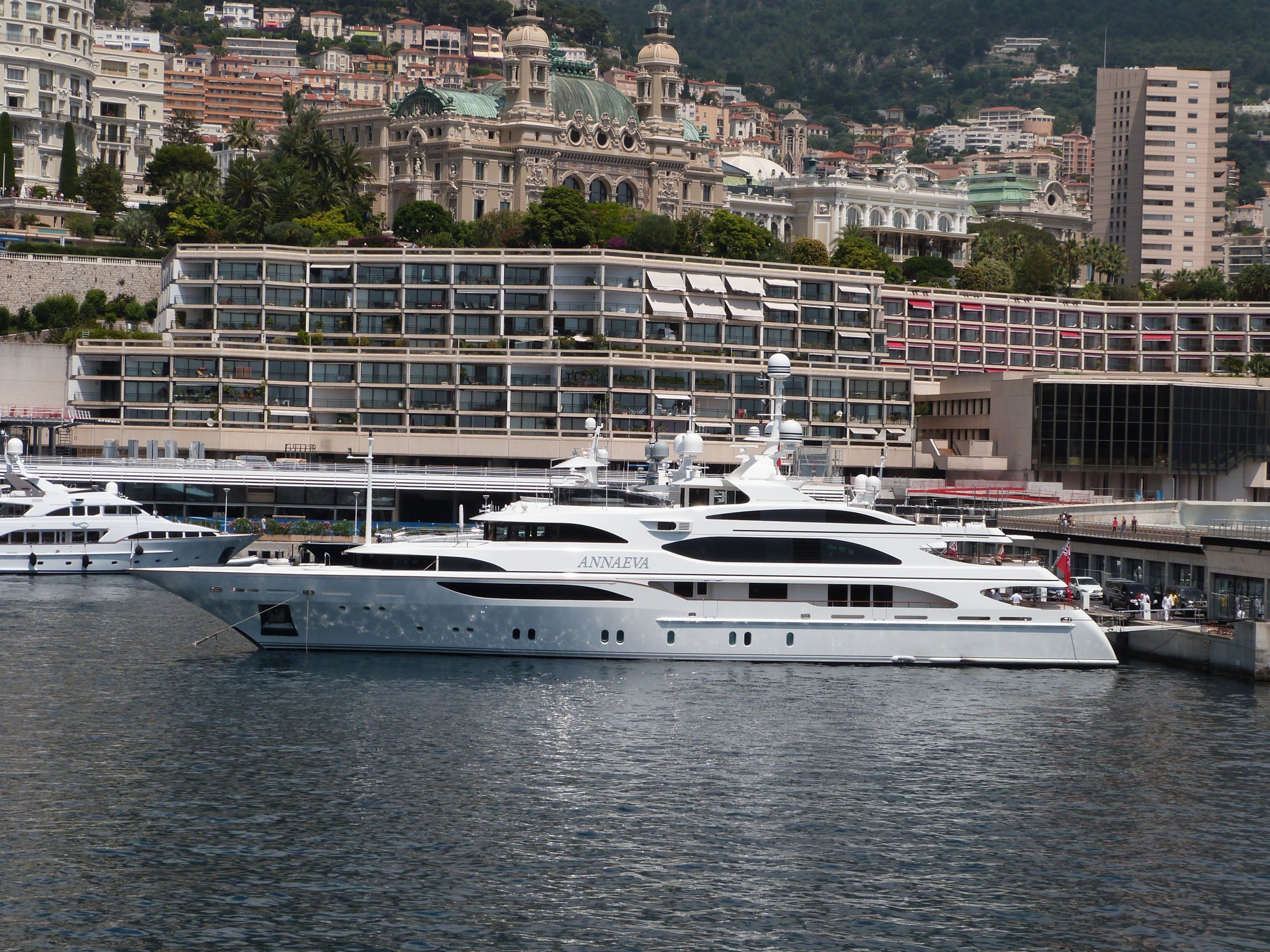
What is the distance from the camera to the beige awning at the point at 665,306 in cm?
13625

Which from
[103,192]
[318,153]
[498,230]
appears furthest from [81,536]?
[103,192]

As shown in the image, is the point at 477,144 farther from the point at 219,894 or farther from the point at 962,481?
the point at 219,894

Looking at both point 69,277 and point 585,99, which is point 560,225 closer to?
point 585,99

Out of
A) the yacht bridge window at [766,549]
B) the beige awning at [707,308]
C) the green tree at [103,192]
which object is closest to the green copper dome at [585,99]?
the green tree at [103,192]

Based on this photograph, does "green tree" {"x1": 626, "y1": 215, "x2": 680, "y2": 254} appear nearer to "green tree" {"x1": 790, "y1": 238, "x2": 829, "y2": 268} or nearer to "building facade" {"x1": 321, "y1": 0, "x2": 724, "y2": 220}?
"green tree" {"x1": 790, "y1": 238, "x2": 829, "y2": 268}

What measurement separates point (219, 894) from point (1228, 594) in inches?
1732

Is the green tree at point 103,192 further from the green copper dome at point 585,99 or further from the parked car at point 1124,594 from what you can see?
the parked car at point 1124,594

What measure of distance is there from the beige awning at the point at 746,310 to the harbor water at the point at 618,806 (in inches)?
3261

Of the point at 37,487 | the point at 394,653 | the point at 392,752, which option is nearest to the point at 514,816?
the point at 392,752

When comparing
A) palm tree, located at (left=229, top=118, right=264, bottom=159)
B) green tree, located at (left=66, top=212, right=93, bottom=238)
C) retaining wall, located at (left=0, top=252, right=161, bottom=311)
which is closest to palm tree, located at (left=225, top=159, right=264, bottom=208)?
retaining wall, located at (left=0, top=252, right=161, bottom=311)

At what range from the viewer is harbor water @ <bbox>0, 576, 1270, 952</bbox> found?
33438mm

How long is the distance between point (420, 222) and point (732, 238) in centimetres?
2813

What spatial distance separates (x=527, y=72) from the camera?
171000mm

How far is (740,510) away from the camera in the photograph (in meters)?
60.3
